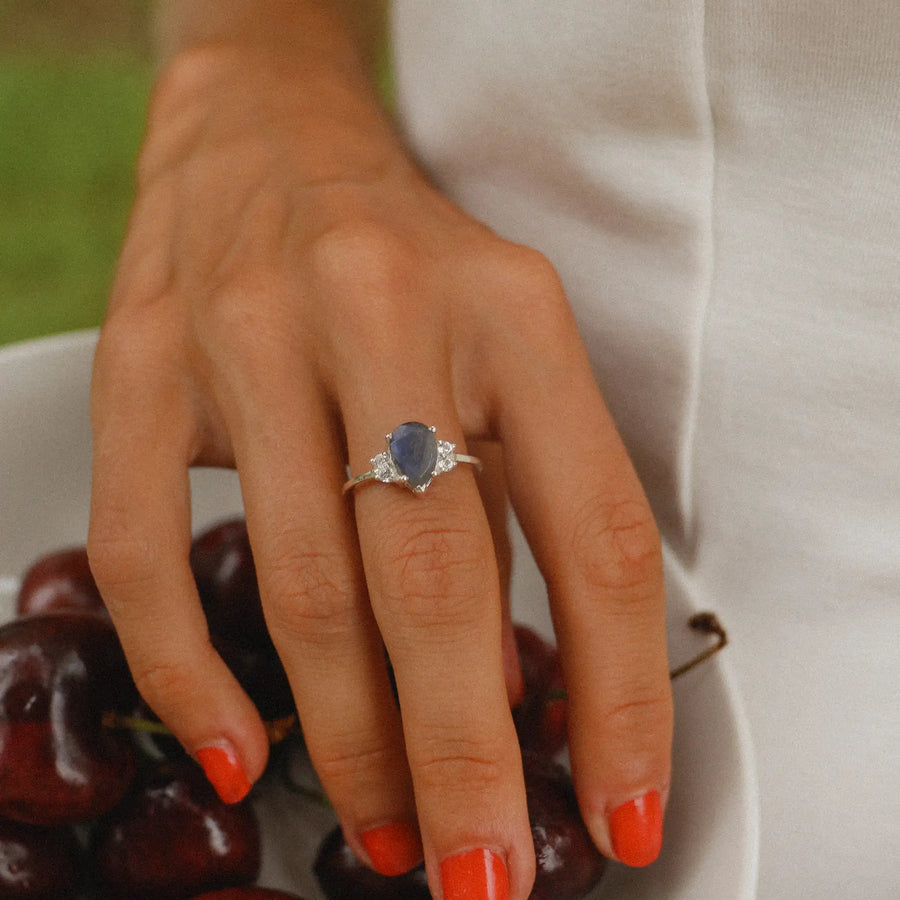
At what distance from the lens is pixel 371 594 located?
1.51ft

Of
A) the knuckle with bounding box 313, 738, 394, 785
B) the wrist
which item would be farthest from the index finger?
the wrist

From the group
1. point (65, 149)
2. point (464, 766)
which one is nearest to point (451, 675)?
point (464, 766)

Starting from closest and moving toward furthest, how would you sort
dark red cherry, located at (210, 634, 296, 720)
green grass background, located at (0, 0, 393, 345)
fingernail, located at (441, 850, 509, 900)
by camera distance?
fingernail, located at (441, 850, 509, 900)
dark red cherry, located at (210, 634, 296, 720)
green grass background, located at (0, 0, 393, 345)

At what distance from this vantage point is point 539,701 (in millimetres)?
564

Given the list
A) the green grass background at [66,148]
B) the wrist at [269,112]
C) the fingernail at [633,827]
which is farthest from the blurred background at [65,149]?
the fingernail at [633,827]

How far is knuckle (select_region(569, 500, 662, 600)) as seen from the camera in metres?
0.47

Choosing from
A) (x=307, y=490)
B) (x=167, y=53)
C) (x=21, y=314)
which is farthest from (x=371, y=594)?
(x=21, y=314)

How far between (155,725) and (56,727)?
59 mm

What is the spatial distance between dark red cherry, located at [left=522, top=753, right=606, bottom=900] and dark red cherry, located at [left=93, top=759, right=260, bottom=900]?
0.54ft

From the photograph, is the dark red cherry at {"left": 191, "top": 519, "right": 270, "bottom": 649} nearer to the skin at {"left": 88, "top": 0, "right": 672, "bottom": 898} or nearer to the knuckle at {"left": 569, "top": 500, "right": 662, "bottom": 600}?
the skin at {"left": 88, "top": 0, "right": 672, "bottom": 898}

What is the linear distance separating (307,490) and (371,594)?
0.22ft

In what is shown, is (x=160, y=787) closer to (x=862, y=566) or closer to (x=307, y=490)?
(x=307, y=490)

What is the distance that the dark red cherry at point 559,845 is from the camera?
46 centimetres

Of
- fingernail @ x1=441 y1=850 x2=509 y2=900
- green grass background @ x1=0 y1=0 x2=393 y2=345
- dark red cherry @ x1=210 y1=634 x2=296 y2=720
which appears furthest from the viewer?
green grass background @ x1=0 y1=0 x2=393 y2=345
